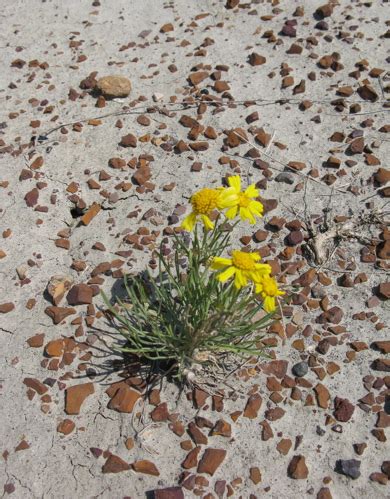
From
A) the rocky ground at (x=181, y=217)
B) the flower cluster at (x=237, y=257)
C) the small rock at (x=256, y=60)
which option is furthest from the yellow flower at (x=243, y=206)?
the small rock at (x=256, y=60)

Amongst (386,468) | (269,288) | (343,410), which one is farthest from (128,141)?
(386,468)

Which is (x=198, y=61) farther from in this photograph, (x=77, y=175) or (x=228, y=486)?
(x=228, y=486)

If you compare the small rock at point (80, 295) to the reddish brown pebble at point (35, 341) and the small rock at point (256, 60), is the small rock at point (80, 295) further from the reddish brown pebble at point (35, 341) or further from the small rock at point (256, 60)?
the small rock at point (256, 60)

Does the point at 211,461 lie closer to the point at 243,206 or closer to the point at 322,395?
the point at 322,395

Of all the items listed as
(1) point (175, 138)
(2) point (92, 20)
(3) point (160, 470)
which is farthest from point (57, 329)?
(2) point (92, 20)

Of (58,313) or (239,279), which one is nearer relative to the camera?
(239,279)
